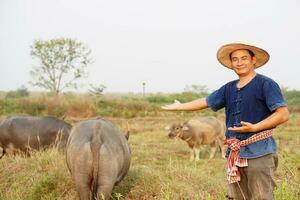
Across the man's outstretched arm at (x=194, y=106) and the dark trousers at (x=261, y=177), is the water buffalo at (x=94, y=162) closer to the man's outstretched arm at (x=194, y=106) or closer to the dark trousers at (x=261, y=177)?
the man's outstretched arm at (x=194, y=106)

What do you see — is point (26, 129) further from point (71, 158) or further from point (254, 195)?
point (254, 195)

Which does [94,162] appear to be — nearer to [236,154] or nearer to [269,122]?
[236,154]

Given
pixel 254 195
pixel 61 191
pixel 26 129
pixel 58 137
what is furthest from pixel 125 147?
pixel 26 129

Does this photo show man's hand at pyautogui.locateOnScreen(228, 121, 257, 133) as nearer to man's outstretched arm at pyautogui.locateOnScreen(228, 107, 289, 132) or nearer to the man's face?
man's outstretched arm at pyautogui.locateOnScreen(228, 107, 289, 132)

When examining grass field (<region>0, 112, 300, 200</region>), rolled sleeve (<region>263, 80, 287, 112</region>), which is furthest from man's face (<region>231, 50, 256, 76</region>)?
grass field (<region>0, 112, 300, 200</region>)

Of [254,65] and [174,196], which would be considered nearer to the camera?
[254,65]

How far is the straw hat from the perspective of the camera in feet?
12.3

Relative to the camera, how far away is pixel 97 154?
16.4 ft

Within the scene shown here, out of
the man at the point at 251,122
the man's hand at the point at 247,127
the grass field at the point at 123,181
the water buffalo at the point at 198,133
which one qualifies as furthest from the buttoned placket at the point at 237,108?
the water buffalo at the point at 198,133

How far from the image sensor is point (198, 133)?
13.4 m

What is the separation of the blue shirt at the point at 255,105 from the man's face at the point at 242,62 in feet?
0.33

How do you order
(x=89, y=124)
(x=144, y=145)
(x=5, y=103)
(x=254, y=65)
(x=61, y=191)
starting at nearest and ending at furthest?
(x=254, y=65) < (x=89, y=124) < (x=61, y=191) < (x=144, y=145) < (x=5, y=103)

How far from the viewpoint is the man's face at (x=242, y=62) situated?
3764 mm

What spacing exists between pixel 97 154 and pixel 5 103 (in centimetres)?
2328
